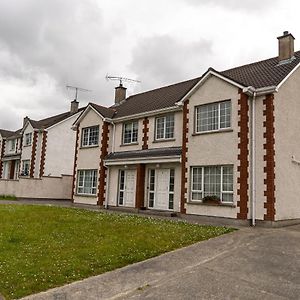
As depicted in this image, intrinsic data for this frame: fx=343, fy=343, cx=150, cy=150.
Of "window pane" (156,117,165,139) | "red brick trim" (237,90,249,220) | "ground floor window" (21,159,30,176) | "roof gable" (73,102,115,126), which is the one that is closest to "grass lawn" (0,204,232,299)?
"red brick trim" (237,90,249,220)

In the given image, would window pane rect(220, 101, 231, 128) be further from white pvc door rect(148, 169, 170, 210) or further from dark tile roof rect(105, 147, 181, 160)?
white pvc door rect(148, 169, 170, 210)

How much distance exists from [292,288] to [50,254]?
18.3 ft

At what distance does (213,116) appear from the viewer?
53.1 feet

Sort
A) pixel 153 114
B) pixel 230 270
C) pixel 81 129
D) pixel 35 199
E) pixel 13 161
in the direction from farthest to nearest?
pixel 13 161
pixel 35 199
pixel 81 129
pixel 153 114
pixel 230 270

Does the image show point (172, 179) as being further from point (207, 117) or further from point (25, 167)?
point (25, 167)

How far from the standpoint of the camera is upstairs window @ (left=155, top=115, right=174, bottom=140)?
62.8 feet

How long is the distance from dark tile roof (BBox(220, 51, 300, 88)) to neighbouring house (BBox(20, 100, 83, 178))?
19.6 m

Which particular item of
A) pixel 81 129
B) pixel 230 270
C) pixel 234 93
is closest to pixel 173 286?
pixel 230 270

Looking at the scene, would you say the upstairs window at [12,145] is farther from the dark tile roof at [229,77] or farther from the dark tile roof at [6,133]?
the dark tile roof at [229,77]

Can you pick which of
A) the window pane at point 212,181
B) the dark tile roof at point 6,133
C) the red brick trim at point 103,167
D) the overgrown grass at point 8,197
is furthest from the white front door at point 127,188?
the dark tile roof at point 6,133

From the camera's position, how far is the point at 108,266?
7.80 m

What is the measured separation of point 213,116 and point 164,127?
13.1ft

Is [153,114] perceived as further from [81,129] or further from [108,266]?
[108,266]

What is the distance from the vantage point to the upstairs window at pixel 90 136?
23.2 m
